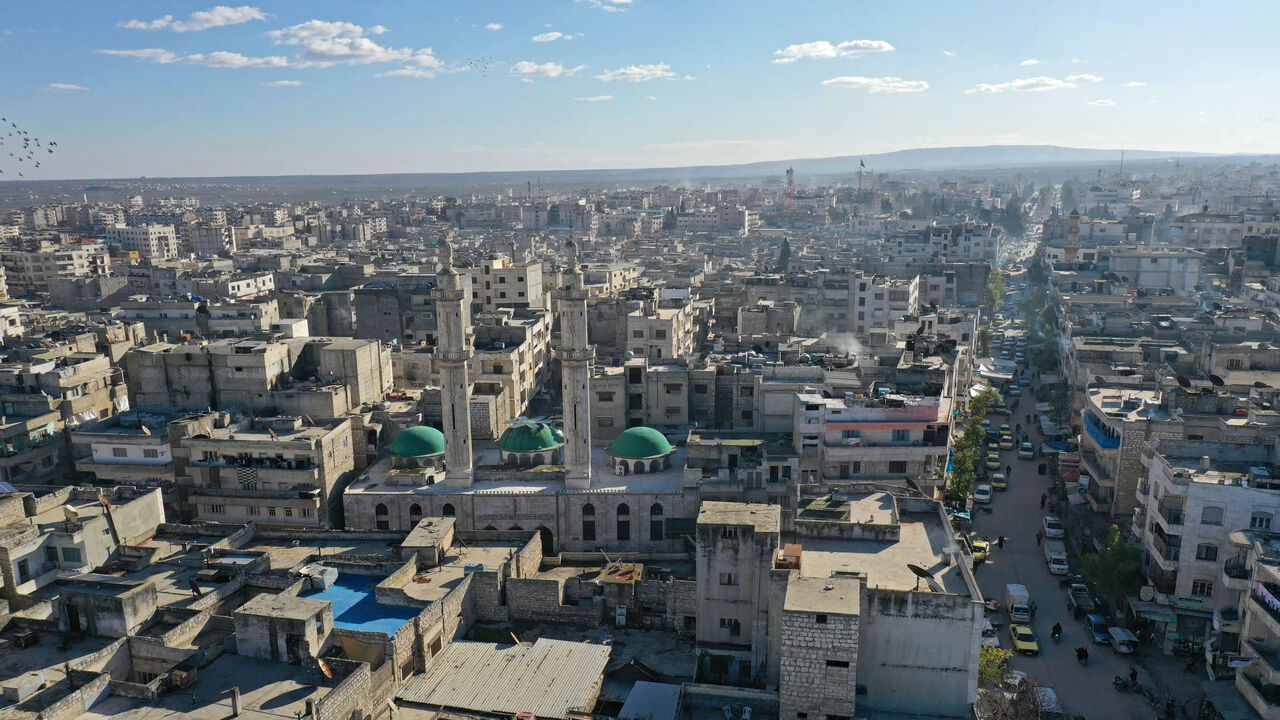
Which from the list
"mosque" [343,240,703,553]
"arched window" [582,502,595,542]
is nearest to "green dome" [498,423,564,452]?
"mosque" [343,240,703,553]

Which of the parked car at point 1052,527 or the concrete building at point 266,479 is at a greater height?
the concrete building at point 266,479

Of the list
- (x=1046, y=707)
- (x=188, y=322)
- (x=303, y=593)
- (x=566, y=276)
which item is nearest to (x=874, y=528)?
(x=1046, y=707)

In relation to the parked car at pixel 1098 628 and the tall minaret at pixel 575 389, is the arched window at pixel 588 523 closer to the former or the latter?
the tall minaret at pixel 575 389

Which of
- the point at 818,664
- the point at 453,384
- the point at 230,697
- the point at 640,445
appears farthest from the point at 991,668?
the point at 453,384

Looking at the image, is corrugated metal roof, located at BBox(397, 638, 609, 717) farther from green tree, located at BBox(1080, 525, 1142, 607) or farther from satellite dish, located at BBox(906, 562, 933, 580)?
green tree, located at BBox(1080, 525, 1142, 607)

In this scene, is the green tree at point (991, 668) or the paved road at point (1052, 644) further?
the paved road at point (1052, 644)

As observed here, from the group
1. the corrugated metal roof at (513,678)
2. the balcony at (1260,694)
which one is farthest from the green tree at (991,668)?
the corrugated metal roof at (513,678)

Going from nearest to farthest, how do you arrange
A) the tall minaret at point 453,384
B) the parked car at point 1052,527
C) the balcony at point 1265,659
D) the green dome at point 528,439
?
1. the balcony at point 1265,659
2. the tall minaret at point 453,384
3. the green dome at point 528,439
4. the parked car at point 1052,527
